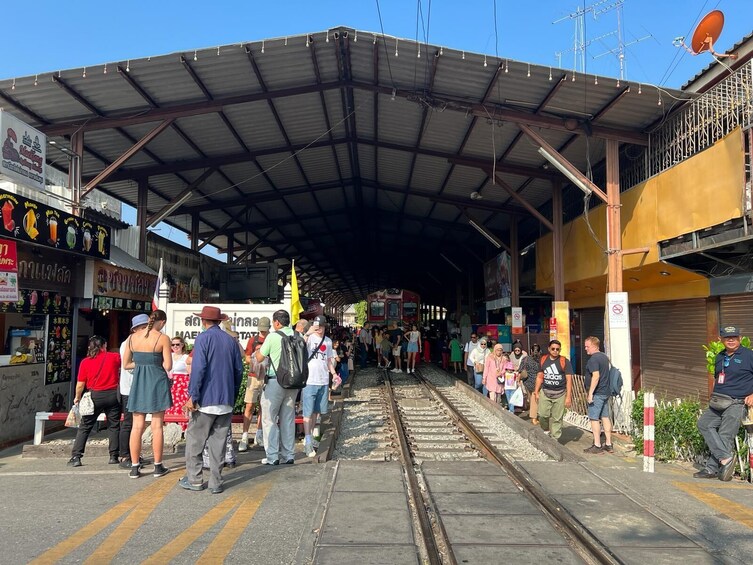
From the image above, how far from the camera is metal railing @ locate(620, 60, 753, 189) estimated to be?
8742mm

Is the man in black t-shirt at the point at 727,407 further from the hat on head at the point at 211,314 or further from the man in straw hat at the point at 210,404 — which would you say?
the hat on head at the point at 211,314

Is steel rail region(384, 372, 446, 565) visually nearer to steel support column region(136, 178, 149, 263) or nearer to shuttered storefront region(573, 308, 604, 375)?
shuttered storefront region(573, 308, 604, 375)

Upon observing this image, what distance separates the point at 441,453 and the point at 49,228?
7.14m

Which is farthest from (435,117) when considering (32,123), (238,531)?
(238,531)

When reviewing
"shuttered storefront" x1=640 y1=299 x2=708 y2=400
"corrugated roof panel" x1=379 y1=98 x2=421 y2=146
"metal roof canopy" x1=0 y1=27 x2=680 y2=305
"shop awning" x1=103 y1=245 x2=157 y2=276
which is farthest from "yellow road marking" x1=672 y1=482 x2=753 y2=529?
"shop awning" x1=103 y1=245 x2=157 y2=276

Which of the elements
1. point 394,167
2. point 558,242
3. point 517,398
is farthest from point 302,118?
point 517,398

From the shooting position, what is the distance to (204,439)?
528 centimetres

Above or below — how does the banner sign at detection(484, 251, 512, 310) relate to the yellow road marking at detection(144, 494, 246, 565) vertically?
above

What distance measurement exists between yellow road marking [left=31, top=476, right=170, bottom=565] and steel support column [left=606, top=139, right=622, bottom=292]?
29.7ft

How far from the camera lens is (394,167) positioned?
17578 millimetres

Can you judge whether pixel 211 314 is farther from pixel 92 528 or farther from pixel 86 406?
pixel 86 406

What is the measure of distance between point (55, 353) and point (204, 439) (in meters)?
5.80

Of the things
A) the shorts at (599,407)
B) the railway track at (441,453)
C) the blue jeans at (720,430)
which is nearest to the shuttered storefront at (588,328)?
the railway track at (441,453)

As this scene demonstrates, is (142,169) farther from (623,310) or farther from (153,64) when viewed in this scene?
(623,310)
